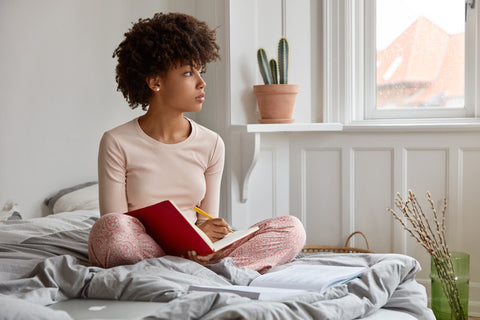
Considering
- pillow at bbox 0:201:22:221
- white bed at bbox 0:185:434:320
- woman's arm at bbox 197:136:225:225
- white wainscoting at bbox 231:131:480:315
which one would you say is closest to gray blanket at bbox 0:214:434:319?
white bed at bbox 0:185:434:320

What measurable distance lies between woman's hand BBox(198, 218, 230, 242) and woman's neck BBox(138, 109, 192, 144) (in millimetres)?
332

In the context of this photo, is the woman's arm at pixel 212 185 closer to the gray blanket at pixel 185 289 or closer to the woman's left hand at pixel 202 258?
the woman's left hand at pixel 202 258

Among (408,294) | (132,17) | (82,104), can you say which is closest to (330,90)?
(132,17)

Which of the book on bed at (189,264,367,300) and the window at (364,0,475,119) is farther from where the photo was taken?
the window at (364,0,475,119)

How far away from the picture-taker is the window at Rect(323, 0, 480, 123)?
3.02 metres

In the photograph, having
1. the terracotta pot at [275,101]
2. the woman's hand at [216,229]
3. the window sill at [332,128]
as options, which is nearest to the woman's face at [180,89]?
the woman's hand at [216,229]

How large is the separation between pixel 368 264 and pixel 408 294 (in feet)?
0.80

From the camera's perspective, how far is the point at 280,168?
305 cm

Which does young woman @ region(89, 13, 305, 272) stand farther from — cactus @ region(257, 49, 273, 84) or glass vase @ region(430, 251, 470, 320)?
glass vase @ region(430, 251, 470, 320)

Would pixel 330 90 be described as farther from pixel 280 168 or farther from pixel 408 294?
pixel 408 294

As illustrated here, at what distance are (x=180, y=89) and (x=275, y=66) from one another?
3.05ft

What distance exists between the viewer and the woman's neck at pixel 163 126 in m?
1.93

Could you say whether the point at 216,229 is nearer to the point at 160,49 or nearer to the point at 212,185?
the point at 212,185

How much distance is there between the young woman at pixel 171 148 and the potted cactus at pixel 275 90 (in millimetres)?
786
